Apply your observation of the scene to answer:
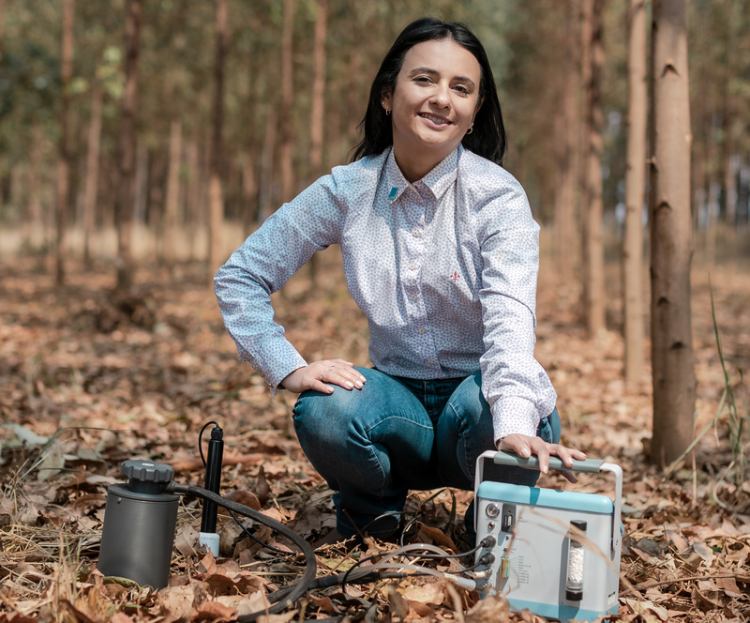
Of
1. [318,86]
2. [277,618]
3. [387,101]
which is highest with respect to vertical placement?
[318,86]

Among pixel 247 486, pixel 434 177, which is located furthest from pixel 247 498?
pixel 434 177

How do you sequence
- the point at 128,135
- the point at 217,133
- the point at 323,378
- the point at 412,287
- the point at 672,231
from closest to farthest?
1. the point at 323,378
2. the point at 412,287
3. the point at 672,231
4. the point at 128,135
5. the point at 217,133

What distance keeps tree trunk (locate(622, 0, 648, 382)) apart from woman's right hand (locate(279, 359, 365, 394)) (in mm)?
4152

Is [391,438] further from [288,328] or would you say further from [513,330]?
[288,328]

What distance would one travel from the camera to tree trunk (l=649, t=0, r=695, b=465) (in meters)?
3.21

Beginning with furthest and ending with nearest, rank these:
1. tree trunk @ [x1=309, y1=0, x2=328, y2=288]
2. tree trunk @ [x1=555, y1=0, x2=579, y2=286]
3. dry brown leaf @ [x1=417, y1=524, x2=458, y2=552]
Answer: tree trunk @ [x1=555, y1=0, x2=579, y2=286], tree trunk @ [x1=309, y1=0, x2=328, y2=288], dry brown leaf @ [x1=417, y1=524, x2=458, y2=552]

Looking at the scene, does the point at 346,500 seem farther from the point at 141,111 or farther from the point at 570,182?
the point at 141,111

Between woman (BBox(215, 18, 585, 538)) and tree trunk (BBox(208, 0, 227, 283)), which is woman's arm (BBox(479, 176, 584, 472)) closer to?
woman (BBox(215, 18, 585, 538))

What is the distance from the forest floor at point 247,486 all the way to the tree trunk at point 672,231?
15 centimetres

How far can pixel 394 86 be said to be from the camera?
7.51 ft

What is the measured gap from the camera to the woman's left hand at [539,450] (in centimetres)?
172

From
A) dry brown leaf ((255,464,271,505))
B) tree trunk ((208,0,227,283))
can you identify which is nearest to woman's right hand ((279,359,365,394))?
dry brown leaf ((255,464,271,505))

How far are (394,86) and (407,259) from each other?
0.54m

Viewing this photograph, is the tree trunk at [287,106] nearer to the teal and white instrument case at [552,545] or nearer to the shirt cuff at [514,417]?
the shirt cuff at [514,417]
